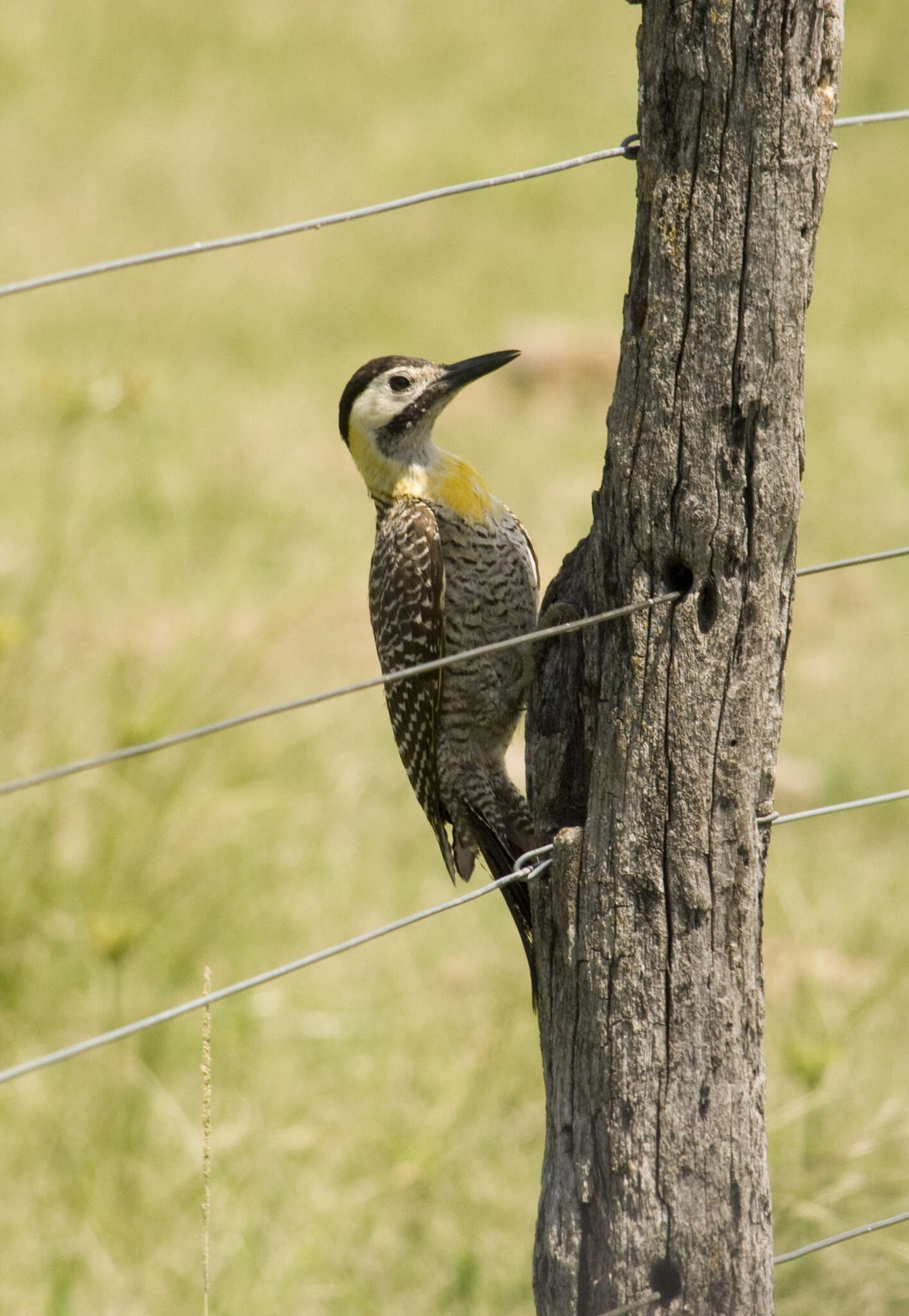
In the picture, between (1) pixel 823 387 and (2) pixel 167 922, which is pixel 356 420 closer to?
(2) pixel 167 922

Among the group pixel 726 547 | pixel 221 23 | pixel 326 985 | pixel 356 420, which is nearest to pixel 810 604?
pixel 326 985

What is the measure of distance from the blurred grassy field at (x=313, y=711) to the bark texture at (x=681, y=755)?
1359mm

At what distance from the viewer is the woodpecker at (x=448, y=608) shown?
367 cm

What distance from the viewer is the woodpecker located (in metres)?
3.67

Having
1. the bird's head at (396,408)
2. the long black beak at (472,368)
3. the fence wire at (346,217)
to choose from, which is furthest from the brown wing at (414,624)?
the fence wire at (346,217)

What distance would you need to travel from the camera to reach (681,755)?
7.38 ft

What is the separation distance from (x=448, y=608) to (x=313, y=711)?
3.10 m

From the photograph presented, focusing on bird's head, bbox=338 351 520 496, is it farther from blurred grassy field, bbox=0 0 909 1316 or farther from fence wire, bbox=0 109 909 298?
fence wire, bbox=0 109 909 298

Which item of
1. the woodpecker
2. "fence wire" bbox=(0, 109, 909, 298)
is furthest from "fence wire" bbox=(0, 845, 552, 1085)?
the woodpecker

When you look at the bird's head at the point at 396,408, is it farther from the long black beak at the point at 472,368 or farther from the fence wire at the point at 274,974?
the fence wire at the point at 274,974

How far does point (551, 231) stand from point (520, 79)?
11.5 ft

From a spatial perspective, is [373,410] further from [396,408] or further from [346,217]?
[346,217]

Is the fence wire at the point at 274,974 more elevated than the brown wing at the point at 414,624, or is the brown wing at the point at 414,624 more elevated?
the brown wing at the point at 414,624

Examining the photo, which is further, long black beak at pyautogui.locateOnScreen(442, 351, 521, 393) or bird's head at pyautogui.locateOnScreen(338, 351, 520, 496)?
bird's head at pyautogui.locateOnScreen(338, 351, 520, 496)
